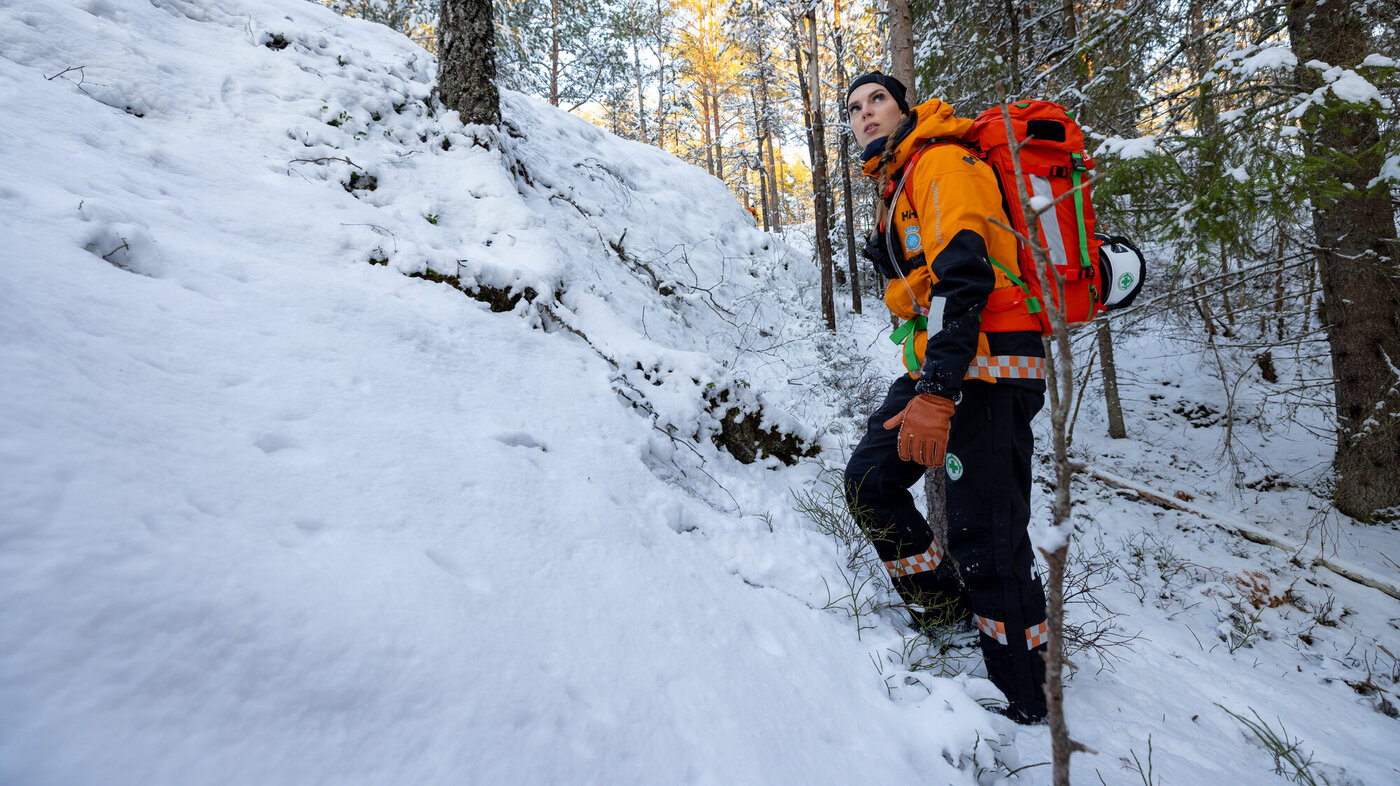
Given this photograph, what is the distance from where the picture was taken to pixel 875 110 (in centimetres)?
243

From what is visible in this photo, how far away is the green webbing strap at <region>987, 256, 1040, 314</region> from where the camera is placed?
1.92 m

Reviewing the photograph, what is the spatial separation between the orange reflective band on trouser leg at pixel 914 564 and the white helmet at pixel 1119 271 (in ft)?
4.29

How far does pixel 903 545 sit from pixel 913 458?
0.55m

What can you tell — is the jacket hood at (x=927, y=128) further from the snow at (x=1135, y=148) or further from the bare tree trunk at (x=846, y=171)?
the bare tree trunk at (x=846, y=171)

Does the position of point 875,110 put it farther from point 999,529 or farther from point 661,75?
point 661,75

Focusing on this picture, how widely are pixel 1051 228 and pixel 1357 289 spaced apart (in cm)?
463

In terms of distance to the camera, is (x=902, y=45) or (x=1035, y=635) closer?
(x=1035, y=635)

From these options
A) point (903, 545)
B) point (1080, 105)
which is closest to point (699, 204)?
point (1080, 105)

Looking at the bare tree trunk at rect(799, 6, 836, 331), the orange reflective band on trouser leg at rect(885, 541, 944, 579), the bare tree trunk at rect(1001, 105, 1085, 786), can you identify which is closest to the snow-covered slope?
the orange reflective band on trouser leg at rect(885, 541, 944, 579)

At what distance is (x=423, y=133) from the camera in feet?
14.0

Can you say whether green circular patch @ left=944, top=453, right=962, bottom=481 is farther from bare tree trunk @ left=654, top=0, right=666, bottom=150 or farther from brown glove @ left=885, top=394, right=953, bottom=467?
bare tree trunk @ left=654, top=0, right=666, bottom=150

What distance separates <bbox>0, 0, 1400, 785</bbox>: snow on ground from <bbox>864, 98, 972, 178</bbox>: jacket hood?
163 cm

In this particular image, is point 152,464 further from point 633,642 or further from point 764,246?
point 764,246

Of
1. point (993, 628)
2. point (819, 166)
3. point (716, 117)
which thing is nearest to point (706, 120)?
point (716, 117)
